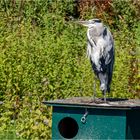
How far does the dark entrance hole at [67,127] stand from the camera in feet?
27.5

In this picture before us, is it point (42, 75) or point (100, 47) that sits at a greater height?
point (100, 47)

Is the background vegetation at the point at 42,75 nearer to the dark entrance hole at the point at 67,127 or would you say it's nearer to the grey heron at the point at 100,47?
the dark entrance hole at the point at 67,127

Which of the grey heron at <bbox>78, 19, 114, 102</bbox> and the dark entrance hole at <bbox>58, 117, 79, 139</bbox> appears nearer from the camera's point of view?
the grey heron at <bbox>78, 19, 114, 102</bbox>

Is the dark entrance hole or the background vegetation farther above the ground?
the background vegetation

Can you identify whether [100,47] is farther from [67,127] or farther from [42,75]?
[42,75]

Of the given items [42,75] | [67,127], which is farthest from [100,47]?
[42,75]

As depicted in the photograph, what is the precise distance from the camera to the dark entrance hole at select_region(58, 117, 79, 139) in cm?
838

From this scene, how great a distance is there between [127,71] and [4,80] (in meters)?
1.66

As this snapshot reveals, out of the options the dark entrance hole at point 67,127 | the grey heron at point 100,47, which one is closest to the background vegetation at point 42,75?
the dark entrance hole at point 67,127

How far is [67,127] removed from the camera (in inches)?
349

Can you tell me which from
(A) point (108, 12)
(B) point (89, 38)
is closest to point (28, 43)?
(B) point (89, 38)

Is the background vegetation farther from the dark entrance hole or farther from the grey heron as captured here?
the grey heron

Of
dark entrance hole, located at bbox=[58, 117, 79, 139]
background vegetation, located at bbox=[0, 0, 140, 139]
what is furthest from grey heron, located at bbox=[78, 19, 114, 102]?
background vegetation, located at bbox=[0, 0, 140, 139]

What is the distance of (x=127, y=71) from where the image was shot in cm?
989
